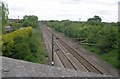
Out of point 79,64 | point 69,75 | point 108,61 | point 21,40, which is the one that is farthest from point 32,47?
point 69,75

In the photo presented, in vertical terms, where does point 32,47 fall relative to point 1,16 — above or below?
below

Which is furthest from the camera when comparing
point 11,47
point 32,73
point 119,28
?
point 119,28

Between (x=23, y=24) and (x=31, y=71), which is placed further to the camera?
(x=23, y=24)

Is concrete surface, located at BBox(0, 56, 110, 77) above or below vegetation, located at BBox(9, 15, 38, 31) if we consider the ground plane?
below

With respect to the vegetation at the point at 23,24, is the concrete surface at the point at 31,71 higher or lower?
lower

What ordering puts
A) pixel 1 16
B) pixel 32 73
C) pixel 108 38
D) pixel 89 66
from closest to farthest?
pixel 32 73 < pixel 1 16 < pixel 89 66 < pixel 108 38

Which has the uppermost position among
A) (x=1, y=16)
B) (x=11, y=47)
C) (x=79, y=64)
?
(x=1, y=16)

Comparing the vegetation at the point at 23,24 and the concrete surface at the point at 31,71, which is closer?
the concrete surface at the point at 31,71

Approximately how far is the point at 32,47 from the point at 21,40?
11.5ft

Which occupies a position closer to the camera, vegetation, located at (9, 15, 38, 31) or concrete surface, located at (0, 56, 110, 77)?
concrete surface, located at (0, 56, 110, 77)

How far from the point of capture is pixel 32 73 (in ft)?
51.3

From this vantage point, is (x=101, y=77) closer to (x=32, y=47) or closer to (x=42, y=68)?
(x=42, y=68)

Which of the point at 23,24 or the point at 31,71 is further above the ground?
the point at 23,24

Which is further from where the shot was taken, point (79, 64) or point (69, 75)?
point (79, 64)
